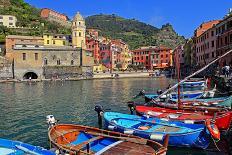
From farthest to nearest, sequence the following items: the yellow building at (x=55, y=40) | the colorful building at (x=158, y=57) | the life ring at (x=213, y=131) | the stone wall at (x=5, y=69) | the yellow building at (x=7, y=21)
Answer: the colorful building at (x=158, y=57)
the yellow building at (x=7, y=21)
the yellow building at (x=55, y=40)
the stone wall at (x=5, y=69)
the life ring at (x=213, y=131)

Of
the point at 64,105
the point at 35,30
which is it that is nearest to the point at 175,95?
the point at 64,105

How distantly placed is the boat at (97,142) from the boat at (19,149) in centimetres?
129

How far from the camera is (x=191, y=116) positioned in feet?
71.8

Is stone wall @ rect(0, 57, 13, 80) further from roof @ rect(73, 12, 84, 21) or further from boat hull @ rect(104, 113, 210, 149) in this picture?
boat hull @ rect(104, 113, 210, 149)

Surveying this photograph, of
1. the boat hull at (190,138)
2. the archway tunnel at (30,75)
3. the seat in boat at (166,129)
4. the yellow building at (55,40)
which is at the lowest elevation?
the boat hull at (190,138)

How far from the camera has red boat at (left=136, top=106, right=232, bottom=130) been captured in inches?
775

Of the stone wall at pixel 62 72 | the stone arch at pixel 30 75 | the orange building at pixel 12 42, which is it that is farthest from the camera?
the stone wall at pixel 62 72

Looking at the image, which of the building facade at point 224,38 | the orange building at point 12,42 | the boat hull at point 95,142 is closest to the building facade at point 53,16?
the orange building at point 12,42

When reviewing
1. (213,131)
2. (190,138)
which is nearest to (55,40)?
(190,138)

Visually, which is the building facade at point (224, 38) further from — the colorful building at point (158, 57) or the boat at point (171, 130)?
the colorful building at point (158, 57)

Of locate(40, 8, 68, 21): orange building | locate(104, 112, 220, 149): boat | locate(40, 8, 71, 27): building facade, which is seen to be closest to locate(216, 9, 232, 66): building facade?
locate(104, 112, 220, 149): boat

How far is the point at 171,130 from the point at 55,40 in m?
103

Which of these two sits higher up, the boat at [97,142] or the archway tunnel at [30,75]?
the archway tunnel at [30,75]

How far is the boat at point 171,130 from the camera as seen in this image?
17.3m
